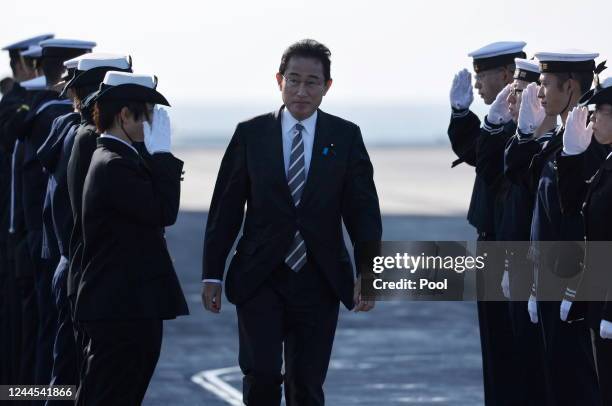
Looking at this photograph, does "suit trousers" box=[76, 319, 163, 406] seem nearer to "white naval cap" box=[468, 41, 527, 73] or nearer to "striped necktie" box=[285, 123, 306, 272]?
"striped necktie" box=[285, 123, 306, 272]

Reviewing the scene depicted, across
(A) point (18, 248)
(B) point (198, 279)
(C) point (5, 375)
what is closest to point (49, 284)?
(A) point (18, 248)

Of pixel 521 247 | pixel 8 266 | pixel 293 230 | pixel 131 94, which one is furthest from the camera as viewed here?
pixel 8 266

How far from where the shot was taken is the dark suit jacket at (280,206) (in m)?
9.09

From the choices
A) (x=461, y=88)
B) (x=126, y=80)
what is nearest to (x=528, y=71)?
(x=461, y=88)

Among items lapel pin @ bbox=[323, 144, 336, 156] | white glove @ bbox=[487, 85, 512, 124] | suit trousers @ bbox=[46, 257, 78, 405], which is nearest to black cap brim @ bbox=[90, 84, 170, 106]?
lapel pin @ bbox=[323, 144, 336, 156]

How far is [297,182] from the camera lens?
30.0 feet

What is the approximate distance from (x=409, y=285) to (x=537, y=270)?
1971 mm

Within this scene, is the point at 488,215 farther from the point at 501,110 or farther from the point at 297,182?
the point at 297,182

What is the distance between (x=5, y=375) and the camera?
1205 centimetres

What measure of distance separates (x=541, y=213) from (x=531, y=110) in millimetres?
674

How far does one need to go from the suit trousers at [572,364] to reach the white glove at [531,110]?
1.15 metres

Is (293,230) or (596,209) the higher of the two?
(596,209)

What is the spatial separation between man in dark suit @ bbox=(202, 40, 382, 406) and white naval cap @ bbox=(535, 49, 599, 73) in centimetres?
124

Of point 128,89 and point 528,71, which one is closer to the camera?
point 128,89
